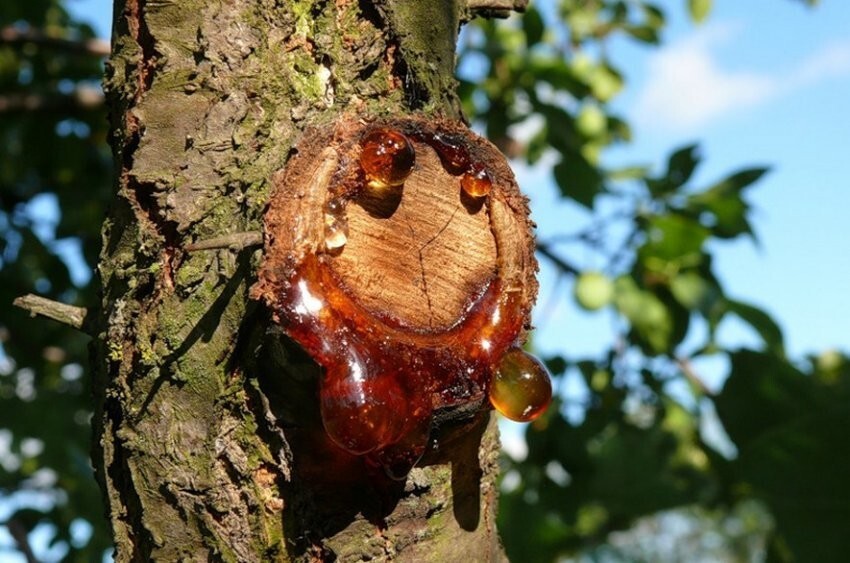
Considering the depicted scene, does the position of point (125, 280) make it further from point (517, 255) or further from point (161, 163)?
point (517, 255)

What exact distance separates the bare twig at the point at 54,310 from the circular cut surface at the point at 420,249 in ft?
1.11

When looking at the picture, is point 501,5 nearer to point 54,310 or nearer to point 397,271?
point 397,271

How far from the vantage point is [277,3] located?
94cm

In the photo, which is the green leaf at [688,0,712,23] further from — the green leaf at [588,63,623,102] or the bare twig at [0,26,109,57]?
the bare twig at [0,26,109,57]

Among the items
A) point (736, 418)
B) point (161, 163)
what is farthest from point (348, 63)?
point (736, 418)

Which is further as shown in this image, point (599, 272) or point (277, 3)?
point (599, 272)

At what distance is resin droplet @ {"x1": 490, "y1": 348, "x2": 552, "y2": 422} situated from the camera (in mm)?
892

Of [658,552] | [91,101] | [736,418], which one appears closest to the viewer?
[736,418]

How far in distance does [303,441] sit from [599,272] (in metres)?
1.59

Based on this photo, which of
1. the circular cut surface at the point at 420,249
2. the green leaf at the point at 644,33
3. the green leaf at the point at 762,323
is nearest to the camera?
the circular cut surface at the point at 420,249

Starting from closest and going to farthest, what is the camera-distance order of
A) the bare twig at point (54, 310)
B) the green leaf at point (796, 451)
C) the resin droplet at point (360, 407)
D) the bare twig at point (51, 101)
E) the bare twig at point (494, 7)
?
the resin droplet at point (360, 407) → the bare twig at point (54, 310) → the bare twig at point (494, 7) → the green leaf at point (796, 451) → the bare twig at point (51, 101)

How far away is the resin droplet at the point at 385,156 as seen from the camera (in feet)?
2.83

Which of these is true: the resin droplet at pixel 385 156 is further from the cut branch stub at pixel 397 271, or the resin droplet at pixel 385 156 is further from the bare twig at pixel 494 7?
the bare twig at pixel 494 7

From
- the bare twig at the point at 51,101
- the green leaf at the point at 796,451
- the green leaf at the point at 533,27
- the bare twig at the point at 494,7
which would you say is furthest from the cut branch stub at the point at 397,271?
the bare twig at the point at 51,101
